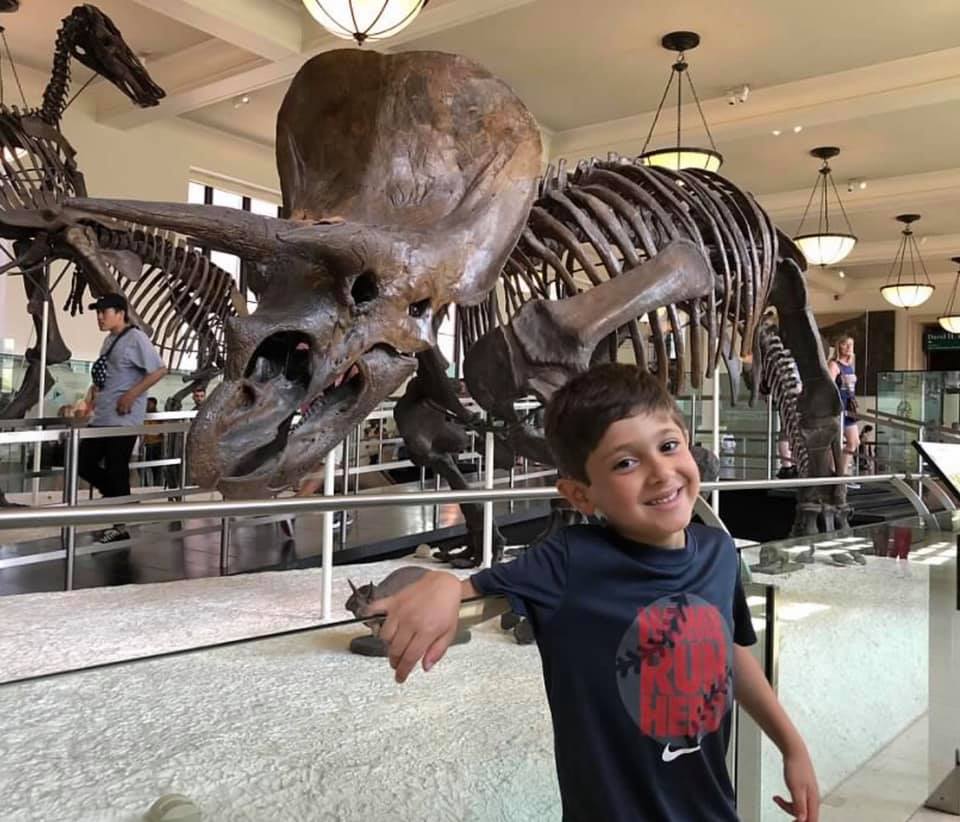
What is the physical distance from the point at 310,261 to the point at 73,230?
341 cm

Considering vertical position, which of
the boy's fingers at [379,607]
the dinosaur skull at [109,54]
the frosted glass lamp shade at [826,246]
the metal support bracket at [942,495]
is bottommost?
the boy's fingers at [379,607]

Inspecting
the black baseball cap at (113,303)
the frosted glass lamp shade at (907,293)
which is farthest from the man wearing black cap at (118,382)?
the frosted glass lamp shade at (907,293)

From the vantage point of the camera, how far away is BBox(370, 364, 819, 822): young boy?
0.90m

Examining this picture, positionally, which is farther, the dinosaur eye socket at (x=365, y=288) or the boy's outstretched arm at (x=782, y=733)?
the dinosaur eye socket at (x=365, y=288)

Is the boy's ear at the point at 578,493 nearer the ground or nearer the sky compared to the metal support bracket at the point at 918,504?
nearer the sky

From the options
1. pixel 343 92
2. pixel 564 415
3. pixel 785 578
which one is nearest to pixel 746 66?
pixel 343 92

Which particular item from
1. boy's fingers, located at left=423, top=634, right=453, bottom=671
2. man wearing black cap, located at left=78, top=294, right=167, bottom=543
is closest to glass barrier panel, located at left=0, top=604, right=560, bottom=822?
boy's fingers, located at left=423, top=634, right=453, bottom=671

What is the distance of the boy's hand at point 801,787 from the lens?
1.05m

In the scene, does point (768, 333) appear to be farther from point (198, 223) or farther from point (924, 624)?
point (198, 223)

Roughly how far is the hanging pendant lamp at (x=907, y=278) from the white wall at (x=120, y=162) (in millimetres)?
7635

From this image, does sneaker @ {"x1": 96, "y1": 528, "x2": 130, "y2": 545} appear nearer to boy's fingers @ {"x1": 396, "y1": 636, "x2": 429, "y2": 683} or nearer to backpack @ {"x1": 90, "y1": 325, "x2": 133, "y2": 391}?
backpack @ {"x1": 90, "y1": 325, "x2": 133, "y2": 391}

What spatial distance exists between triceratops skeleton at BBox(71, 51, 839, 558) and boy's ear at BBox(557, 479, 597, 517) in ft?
2.81

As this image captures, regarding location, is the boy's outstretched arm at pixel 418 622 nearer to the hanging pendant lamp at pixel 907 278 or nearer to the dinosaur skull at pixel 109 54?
the dinosaur skull at pixel 109 54

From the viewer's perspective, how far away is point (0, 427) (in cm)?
446
